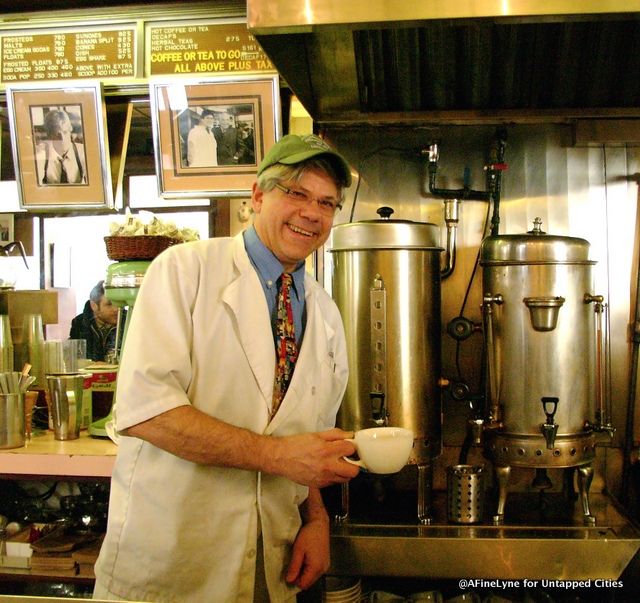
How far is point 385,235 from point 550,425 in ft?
2.81

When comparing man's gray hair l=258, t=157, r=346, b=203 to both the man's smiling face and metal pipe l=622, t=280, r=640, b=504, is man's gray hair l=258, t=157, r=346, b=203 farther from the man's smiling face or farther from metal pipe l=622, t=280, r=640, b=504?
metal pipe l=622, t=280, r=640, b=504

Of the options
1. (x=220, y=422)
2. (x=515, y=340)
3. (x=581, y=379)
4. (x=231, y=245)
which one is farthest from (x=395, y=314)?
(x=220, y=422)

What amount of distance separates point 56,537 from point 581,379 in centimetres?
209

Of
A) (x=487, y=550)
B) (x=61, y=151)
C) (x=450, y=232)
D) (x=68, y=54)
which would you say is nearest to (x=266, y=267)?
(x=487, y=550)

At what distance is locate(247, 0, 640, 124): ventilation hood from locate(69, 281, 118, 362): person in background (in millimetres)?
1427

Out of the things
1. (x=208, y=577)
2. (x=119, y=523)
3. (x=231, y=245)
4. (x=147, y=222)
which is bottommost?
(x=208, y=577)

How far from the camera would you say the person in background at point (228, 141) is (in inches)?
115

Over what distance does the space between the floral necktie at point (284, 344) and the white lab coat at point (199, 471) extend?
4cm

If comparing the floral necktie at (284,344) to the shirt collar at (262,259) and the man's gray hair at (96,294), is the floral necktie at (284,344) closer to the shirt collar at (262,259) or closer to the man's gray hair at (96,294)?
the shirt collar at (262,259)

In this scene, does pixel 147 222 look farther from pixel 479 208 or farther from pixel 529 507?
pixel 529 507

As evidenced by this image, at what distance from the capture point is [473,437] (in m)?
2.43

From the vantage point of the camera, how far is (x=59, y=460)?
227cm

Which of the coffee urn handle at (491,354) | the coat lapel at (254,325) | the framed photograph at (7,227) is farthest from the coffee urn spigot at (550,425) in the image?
the framed photograph at (7,227)

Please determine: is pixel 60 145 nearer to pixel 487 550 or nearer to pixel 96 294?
pixel 96 294
